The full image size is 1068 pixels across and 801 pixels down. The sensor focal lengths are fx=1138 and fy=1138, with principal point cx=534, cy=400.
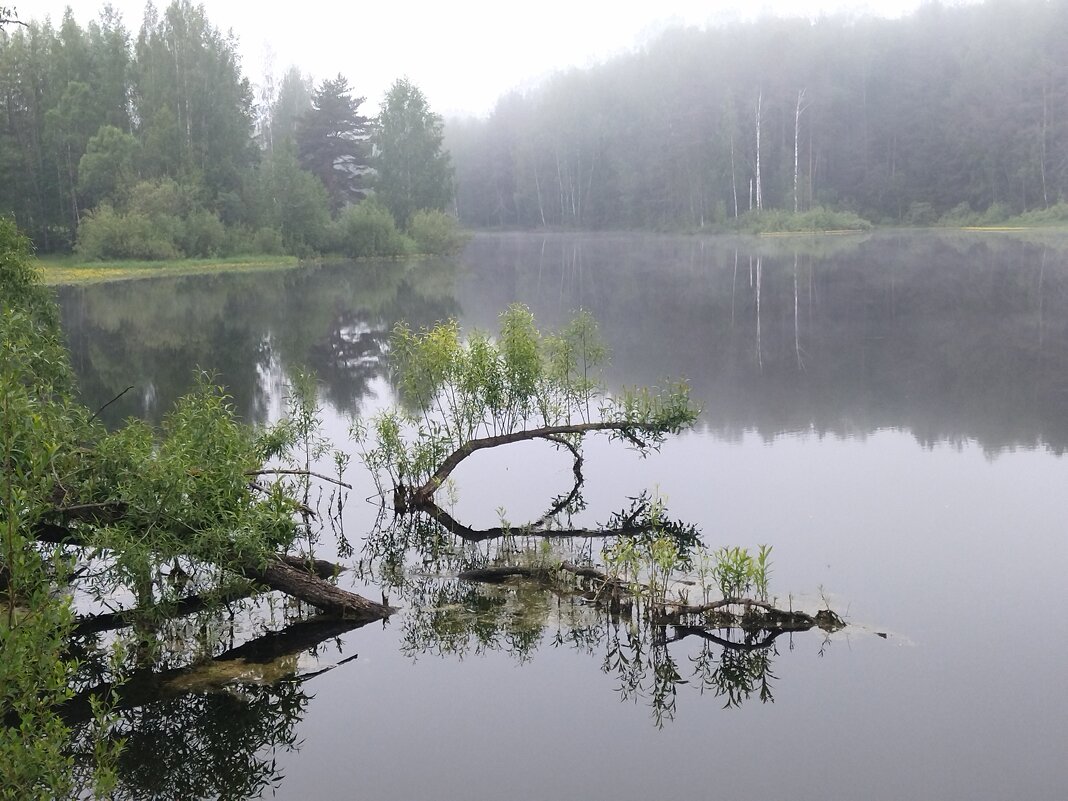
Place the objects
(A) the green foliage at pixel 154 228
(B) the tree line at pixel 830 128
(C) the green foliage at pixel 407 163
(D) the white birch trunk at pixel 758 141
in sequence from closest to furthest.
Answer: (A) the green foliage at pixel 154 228, (C) the green foliage at pixel 407 163, (B) the tree line at pixel 830 128, (D) the white birch trunk at pixel 758 141

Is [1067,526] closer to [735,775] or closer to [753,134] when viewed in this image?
[735,775]

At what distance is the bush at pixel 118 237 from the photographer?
5547 cm

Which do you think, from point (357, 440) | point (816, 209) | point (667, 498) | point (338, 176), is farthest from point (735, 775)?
point (816, 209)

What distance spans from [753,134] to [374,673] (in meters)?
97.7

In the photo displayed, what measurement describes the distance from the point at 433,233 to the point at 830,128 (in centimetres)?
4633

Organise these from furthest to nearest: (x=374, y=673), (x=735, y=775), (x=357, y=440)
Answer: (x=357, y=440)
(x=374, y=673)
(x=735, y=775)

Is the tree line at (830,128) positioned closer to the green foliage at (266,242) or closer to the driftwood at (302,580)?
the green foliage at (266,242)

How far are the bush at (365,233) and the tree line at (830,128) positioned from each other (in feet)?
119

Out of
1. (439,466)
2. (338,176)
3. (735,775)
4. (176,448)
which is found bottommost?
(735,775)

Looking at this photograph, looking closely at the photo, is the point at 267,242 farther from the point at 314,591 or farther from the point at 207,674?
the point at 207,674

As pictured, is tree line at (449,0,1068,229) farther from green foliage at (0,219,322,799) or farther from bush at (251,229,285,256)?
green foliage at (0,219,322,799)

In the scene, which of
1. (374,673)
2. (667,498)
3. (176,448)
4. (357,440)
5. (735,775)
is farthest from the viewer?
(357,440)

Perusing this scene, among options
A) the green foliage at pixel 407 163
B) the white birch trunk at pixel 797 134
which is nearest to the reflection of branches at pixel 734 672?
the green foliage at pixel 407 163

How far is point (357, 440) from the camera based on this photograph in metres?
16.9
